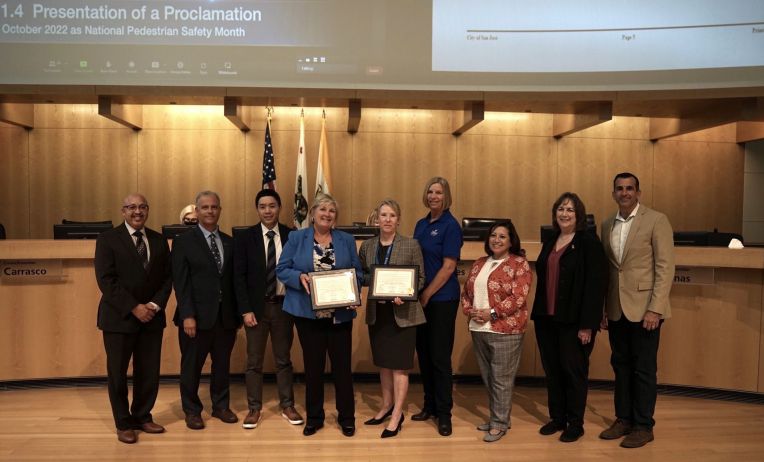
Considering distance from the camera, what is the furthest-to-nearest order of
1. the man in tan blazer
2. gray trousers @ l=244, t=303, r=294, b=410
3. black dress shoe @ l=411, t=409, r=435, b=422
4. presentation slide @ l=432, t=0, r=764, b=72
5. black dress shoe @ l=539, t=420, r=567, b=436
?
presentation slide @ l=432, t=0, r=764, b=72 < black dress shoe @ l=411, t=409, r=435, b=422 < gray trousers @ l=244, t=303, r=294, b=410 < black dress shoe @ l=539, t=420, r=567, b=436 < the man in tan blazer

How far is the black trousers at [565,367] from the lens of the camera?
3.30 meters

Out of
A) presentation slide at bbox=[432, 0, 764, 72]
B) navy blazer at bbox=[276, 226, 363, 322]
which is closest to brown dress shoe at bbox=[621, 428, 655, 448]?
navy blazer at bbox=[276, 226, 363, 322]

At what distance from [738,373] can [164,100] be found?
19.5 ft

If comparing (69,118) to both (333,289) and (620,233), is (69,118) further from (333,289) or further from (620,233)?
(620,233)

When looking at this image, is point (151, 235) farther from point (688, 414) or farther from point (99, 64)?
point (688, 414)

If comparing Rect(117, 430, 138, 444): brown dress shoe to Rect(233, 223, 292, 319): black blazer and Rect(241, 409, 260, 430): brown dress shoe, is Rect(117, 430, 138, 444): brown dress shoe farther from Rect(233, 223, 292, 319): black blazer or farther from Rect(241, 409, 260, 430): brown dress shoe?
Rect(233, 223, 292, 319): black blazer

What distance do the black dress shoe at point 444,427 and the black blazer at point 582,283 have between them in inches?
36.6

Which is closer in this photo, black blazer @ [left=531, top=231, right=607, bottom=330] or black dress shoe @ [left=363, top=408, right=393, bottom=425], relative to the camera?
black blazer @ [left=531, top=231, right=607, bottom=330]

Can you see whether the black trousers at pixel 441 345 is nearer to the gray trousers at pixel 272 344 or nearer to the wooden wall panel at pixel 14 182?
the gray trousers at pixel 272 344

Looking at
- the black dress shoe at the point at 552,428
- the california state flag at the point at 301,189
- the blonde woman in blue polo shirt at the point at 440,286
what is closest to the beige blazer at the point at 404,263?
the blonde woman in blue polo shirt at the point at 440,286

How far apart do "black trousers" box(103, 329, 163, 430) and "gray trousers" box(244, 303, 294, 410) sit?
0.56m

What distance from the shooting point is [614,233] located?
3.38 meters

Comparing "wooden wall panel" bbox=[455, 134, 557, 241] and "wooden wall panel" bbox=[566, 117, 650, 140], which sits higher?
"wooden wall panel" bbox=[566, 117, 650, 140]

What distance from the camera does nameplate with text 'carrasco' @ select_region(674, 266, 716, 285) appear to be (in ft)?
13.9
